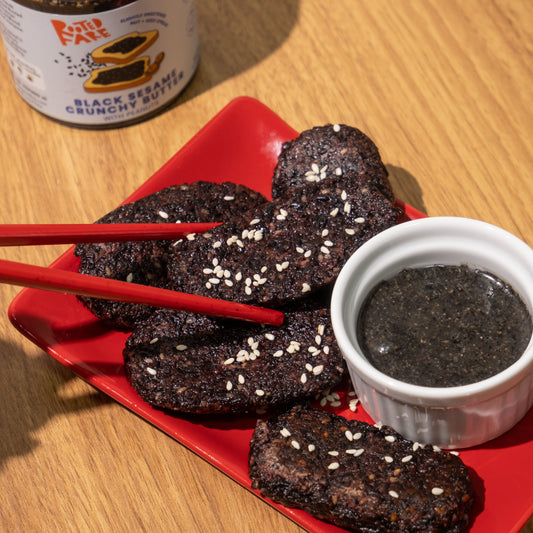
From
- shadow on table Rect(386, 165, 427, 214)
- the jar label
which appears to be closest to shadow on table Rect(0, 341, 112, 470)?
the jar label

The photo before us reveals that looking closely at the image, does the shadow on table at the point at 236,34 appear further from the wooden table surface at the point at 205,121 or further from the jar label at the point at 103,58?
the jar label at the point at 103,58

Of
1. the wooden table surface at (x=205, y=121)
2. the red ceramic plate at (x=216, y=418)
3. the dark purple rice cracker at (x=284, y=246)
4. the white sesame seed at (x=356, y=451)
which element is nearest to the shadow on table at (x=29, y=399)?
the wooden table surface at (x=205, y=121)

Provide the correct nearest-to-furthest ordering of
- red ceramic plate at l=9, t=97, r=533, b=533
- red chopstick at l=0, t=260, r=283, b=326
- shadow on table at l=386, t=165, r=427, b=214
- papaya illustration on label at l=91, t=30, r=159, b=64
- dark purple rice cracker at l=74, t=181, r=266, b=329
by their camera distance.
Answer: red chopstick at l=0, t=260, r=283, b=326, red ceramic plate at l=9, t=97, r=533, b=533, dark purple rice cracker at l=74, t=181, r=266, b=329, papaya illustration on label at l=91, t=30, r=159, b=64, shadow on table at l=386, t=165, r=427, b=214

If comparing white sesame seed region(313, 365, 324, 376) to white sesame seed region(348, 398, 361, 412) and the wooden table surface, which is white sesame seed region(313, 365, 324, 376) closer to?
white sesame seed region(348, 398, 361, 412)

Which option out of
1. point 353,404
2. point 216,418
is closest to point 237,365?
point 216,418

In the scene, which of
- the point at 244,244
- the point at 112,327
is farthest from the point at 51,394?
the point at 244,244

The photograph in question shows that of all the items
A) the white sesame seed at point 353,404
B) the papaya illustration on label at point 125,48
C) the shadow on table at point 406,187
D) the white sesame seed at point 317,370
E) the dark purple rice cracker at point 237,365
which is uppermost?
the papaya illustration on label at point 125,48

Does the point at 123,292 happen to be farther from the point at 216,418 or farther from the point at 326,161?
the point at 326,161
